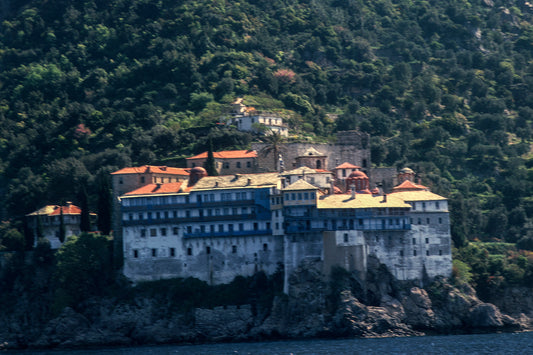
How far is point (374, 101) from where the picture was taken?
187m

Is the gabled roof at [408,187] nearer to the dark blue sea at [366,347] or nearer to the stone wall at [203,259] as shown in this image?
the stone wall at [203,259]

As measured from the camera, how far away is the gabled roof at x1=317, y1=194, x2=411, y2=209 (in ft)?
370

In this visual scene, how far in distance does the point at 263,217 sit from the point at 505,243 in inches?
1625

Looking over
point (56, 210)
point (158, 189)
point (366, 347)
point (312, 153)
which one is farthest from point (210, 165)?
point (366, 347)

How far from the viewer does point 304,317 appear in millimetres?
110375

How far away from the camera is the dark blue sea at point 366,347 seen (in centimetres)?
10100

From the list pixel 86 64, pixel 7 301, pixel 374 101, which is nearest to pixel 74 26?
pixel 86 64

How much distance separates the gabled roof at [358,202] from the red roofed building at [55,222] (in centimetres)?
2869

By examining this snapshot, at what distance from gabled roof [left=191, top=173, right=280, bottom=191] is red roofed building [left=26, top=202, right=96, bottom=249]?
15.8 m

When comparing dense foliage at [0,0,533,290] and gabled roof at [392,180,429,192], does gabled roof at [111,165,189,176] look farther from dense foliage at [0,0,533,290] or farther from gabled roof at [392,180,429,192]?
gabled roof at [392,180,429,192]

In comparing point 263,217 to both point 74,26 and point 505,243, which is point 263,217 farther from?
point 74,26

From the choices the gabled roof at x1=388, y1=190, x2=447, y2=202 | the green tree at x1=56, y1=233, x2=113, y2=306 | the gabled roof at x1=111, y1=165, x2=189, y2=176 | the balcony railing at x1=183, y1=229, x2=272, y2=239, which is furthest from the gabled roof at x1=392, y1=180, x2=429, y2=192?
the green tree at x1=56, y1=233, x2=113, y2=306

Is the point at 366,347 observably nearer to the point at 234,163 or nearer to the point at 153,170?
the point at 153,170

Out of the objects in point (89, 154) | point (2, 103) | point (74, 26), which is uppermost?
point (74, 26)
